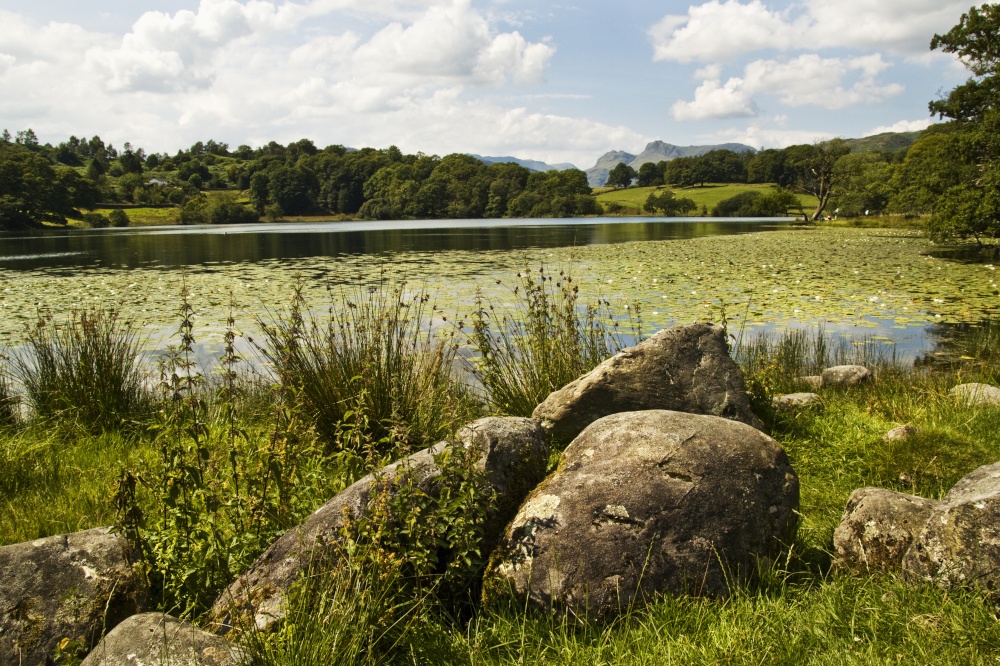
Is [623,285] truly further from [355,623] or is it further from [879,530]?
[355,623]

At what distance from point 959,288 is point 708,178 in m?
114

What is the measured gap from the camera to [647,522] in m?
3.10

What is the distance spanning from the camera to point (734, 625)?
276 cm

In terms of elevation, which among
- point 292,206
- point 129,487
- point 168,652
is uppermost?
point 292,206

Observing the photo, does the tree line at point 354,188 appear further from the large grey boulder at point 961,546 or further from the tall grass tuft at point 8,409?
the large grey boulder at point 961,546

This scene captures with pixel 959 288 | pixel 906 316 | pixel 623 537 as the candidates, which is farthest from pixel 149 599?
pixel 959 288

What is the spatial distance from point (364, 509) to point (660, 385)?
273 cm

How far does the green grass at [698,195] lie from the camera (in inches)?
3875

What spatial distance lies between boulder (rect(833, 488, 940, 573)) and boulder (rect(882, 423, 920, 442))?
1913 mm

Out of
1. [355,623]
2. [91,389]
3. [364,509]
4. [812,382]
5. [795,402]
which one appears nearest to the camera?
[355,623]

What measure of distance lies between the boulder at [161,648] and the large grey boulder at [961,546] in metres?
3.07

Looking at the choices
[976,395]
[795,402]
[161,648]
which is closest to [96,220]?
[795,402]

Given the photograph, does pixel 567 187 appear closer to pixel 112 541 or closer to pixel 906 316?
pixel 906 316

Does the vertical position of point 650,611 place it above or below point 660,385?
below
